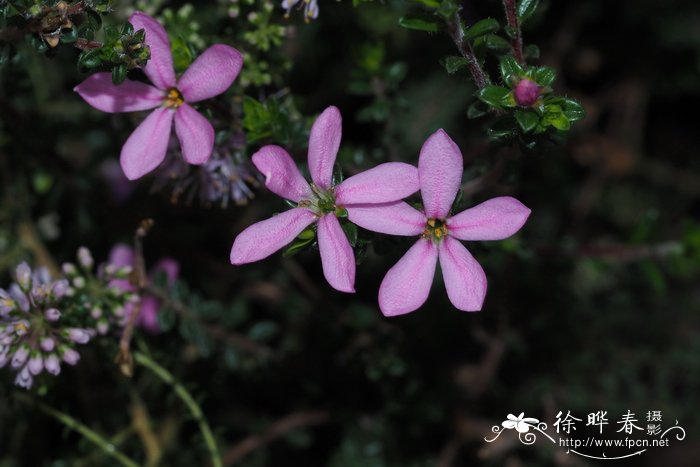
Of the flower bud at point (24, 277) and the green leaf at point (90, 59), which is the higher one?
the green leaf at point (90, 59)

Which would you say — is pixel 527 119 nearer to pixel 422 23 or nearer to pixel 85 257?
pixel 422 23

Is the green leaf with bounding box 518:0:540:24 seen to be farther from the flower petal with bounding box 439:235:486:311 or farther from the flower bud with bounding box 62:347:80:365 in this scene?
the flower bud with bounding box 62:347:80:365

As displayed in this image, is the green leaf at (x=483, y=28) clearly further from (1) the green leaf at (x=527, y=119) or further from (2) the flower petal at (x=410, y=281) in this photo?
(2) the flower petal at (x=410, y=281)

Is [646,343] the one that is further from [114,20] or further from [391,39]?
[114,20]

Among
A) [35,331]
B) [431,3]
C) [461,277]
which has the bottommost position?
[35,331]

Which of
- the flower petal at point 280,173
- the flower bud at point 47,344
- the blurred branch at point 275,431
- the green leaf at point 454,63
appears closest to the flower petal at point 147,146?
the flower petal at point 280,173

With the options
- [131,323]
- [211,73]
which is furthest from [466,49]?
[131,323]

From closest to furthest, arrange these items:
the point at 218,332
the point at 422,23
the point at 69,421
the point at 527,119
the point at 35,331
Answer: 1. the point at 527,119
2. the point at 422,23
3. the point at 35,331
4. the point at 69,421
5. the point at 218,332
